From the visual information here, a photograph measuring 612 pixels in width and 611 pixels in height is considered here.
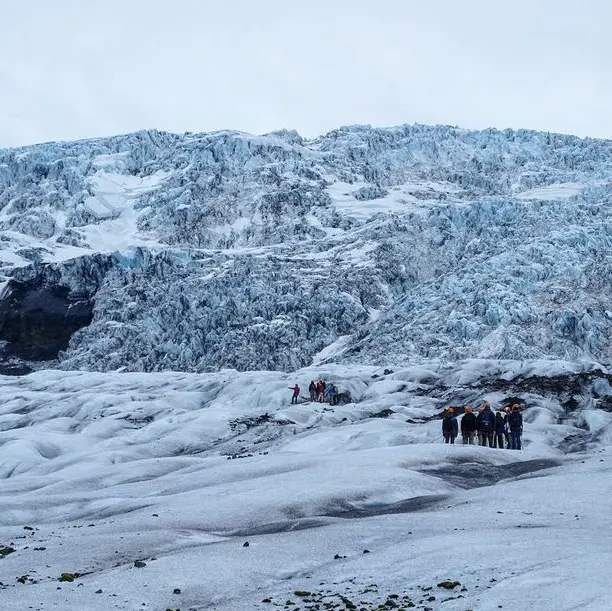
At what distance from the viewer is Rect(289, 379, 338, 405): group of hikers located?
171ft

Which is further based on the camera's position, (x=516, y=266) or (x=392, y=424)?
(x=516, y=266)

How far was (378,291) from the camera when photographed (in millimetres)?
98312

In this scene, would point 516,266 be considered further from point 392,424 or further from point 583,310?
point 392,424

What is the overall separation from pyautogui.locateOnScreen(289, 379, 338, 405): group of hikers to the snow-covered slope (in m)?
23.9

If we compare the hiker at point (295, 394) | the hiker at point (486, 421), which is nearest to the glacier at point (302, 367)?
the hiker at point (295, 394)

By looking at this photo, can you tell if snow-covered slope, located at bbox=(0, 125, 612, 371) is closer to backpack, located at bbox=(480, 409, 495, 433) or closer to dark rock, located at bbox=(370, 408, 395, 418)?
dark rock, located at bbox=(370, 408, 395, 418)

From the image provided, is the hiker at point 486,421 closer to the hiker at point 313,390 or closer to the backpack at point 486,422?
the backpack at point 486,422

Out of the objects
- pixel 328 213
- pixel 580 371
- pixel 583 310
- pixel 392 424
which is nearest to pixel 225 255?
pixel 328 213

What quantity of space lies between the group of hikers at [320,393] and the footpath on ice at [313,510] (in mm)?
2512

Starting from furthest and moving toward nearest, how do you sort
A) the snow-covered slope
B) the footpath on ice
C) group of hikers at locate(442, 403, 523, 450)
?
the snow-covered slope < group of hikers at locate(442, 403, 523, 450) < the footpath on ice

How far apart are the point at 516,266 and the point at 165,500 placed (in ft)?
214

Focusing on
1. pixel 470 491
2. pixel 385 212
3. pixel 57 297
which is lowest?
pixel 470 491

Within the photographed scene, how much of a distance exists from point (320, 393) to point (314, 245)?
58.9 metres

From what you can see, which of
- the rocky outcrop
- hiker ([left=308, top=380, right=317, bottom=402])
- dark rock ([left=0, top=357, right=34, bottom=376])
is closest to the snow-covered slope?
the rocky outcrop
